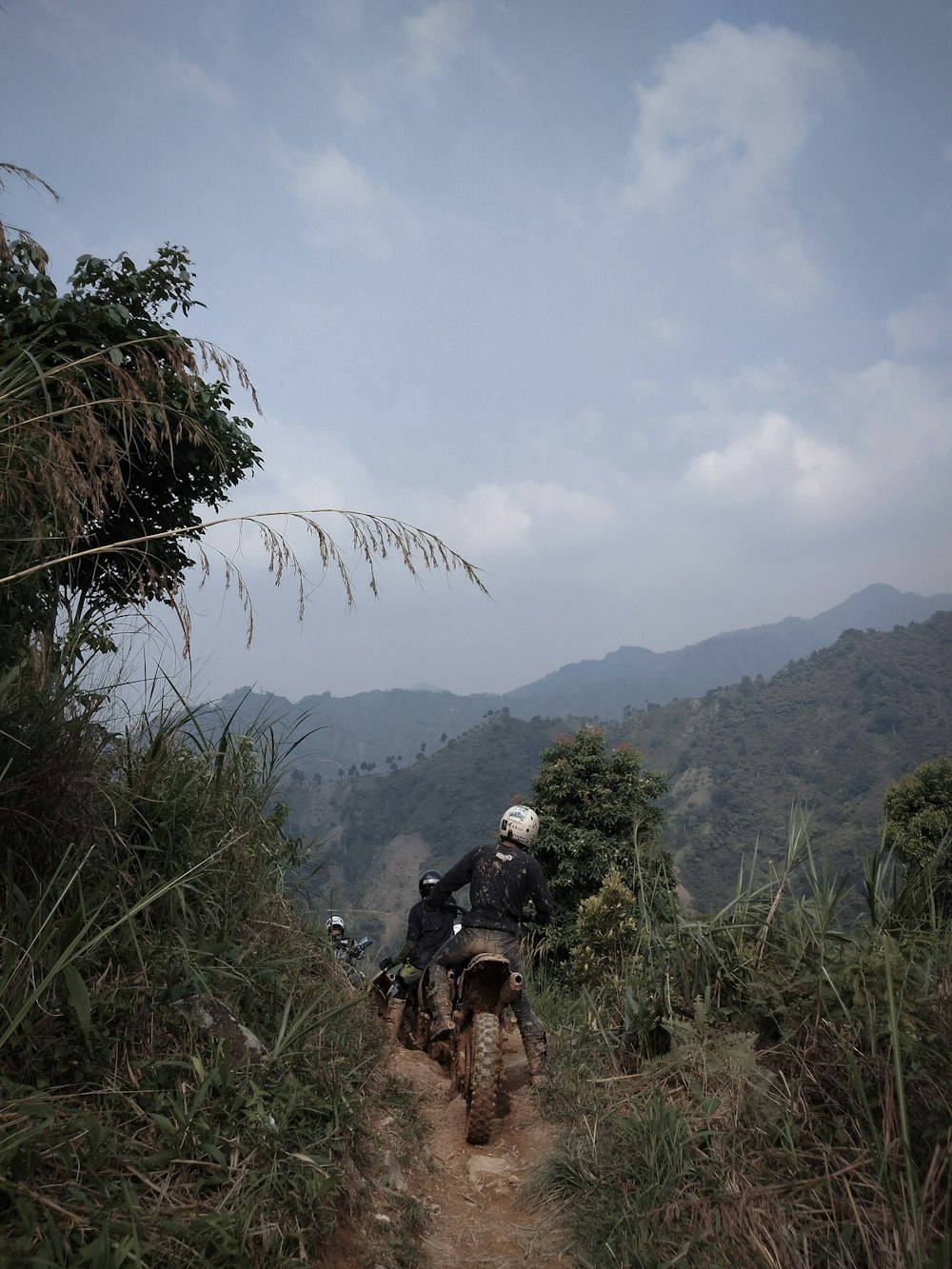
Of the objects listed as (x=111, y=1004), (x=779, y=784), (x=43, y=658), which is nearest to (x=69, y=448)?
(x=43, y=658)

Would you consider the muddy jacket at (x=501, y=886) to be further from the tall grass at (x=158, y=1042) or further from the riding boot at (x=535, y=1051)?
the tall grass at (x=158, y=1042)

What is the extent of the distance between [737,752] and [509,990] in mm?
146034

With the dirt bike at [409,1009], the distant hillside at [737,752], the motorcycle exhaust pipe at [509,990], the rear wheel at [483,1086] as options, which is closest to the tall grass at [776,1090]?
the rear wheel at [483,1086]

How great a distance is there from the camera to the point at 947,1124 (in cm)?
240

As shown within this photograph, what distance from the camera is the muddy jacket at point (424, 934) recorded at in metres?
7.18

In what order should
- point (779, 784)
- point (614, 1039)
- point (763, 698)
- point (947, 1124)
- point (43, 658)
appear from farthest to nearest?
1. point (763, 698)
2. point (779, 784)
3. point (614, 1039)
4. point (43, 658)
5. point (947, 1124)

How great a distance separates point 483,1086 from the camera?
4.62m

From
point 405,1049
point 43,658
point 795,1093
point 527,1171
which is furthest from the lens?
point 405,1049

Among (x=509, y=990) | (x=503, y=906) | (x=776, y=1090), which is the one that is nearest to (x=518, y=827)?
(x=503, y=906)

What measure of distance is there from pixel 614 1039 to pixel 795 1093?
161 cm

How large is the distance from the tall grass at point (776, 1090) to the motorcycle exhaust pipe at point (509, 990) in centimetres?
55

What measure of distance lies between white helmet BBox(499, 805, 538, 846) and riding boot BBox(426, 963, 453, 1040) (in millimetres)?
1122

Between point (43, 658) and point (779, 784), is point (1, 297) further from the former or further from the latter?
point (779, 784)

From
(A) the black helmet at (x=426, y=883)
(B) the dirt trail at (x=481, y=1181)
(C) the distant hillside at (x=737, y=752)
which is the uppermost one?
(A) the black helmet at (x=426, y=883)
